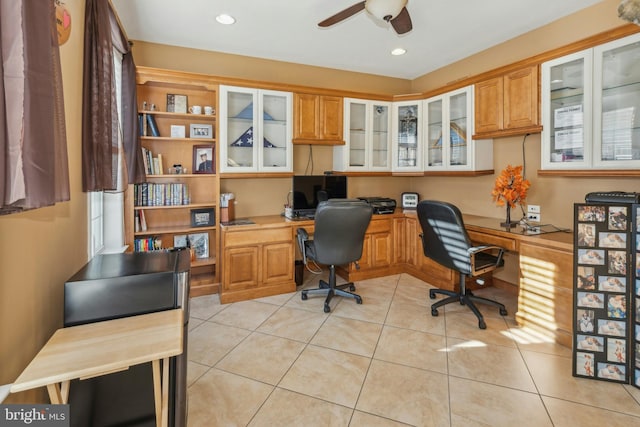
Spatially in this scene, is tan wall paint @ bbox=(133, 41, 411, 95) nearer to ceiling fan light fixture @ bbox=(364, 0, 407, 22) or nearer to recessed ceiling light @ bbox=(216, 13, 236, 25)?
recessed ceiling light @ bbox=(216, 13, 236, 25)

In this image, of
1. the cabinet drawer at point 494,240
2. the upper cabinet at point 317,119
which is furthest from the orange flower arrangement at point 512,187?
the upper cabinet at point 317,119

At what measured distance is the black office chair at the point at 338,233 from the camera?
2.93 meters

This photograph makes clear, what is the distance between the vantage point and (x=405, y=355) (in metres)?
Result: 2.32

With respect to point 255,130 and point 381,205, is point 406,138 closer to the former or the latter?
point 381,205

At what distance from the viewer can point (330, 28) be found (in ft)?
10.5

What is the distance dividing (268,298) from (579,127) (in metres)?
3.21

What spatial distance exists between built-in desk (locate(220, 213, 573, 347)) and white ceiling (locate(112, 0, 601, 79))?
194cm

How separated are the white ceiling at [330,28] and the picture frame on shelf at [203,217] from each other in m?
1.81

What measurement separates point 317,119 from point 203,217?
1729mm

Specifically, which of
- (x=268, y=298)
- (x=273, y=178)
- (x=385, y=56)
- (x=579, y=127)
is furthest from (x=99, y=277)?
(x=385, y=56)

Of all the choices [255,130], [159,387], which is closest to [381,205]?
[255,130]

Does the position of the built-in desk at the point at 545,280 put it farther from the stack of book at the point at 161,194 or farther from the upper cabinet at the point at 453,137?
the stack of book at the point at 161,194

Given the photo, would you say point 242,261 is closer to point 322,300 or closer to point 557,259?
point 322,300

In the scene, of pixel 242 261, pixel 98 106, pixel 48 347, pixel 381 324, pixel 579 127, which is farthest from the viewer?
pixel 242 261
